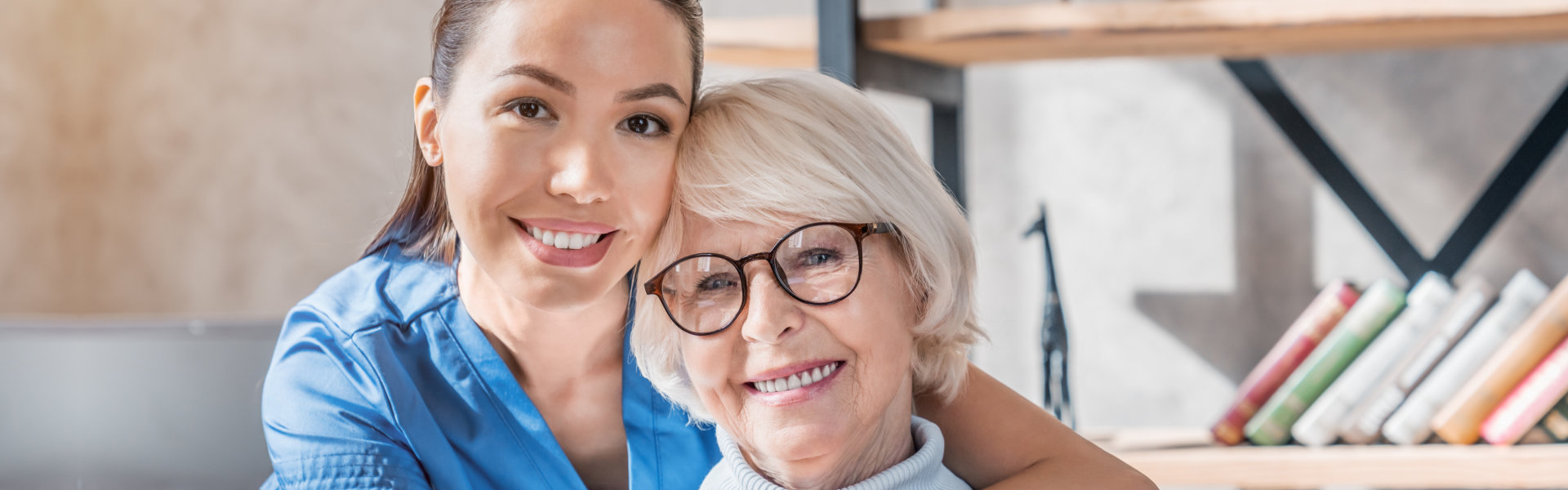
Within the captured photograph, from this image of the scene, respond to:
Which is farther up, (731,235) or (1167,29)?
(1167,29)

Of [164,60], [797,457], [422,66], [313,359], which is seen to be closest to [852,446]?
[797,457]

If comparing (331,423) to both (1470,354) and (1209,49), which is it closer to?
(1209,49)

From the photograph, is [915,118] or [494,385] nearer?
[494,385]

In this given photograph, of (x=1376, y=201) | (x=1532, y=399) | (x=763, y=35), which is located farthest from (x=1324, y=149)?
(x=763, y=35)

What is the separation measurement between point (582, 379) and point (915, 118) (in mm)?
1165

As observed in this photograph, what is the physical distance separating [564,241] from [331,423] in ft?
0.88

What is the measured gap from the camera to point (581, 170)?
0.91 meters

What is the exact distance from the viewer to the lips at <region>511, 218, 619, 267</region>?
0.95 metres

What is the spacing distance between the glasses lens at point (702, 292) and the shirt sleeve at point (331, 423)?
11.1 inches

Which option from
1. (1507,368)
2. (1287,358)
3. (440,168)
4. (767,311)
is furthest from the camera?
(1287,358)

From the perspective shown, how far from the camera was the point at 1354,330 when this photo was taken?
1.66 m

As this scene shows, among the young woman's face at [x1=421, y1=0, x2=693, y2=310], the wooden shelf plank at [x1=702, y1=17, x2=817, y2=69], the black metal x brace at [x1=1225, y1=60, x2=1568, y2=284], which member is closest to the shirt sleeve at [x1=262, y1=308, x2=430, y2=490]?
the young woman's face at [x1=421, y1=0, x2=693, y2=310]

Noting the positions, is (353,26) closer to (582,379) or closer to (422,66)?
(422,66)

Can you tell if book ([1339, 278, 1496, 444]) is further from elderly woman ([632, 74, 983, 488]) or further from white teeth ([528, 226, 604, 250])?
white teeth ([528, 226, 604, 250])
